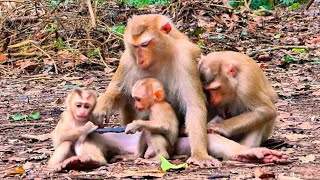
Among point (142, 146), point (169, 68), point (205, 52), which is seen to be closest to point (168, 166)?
point (142, 146)

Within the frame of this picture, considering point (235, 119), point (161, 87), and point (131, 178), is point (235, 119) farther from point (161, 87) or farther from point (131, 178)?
point (131, 178)

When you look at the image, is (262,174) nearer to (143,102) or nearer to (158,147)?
(158,147)

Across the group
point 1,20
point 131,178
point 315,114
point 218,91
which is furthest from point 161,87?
point 1,20

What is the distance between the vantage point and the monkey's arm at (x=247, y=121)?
5.00m

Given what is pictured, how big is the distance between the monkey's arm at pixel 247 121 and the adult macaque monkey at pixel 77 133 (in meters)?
0.95

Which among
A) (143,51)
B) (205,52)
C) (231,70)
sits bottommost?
(205,52)

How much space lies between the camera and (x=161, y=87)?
4.96 meters

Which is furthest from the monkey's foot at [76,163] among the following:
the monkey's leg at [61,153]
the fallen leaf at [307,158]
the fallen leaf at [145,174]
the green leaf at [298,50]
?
the green leaf at [298,50]

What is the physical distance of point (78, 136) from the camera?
4750mm

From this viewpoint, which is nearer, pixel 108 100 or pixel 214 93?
pixel 214 93

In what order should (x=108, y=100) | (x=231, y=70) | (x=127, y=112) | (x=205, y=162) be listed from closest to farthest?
1. (x=205, y=162)
2. (x=231, y=70)
3. (x=108, y=100)
4. (x=127, y=112)

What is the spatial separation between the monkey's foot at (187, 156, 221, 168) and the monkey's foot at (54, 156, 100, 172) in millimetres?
693

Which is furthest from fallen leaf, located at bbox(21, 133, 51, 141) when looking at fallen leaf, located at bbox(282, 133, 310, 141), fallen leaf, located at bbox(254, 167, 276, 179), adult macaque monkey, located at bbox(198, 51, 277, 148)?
fallen leaf, located at bbox(254, 167, 276, 179)

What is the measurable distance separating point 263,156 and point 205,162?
1.32 feet
